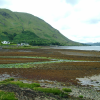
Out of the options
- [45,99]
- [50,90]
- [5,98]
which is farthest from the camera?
[50,90]

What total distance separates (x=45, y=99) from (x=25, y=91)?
3100 mm

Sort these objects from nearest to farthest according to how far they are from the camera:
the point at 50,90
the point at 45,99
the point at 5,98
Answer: the point at 5,98 → the point at 45,99 → the point at 50,90

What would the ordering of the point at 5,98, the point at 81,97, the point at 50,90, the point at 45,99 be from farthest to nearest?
the point at 50,90
the point at 81,97
the point at 45,99
the point at 5,98

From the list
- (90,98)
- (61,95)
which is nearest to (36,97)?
(61,95)

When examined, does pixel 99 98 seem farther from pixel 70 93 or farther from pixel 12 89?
pixel 12 89

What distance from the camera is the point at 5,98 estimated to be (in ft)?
38.7

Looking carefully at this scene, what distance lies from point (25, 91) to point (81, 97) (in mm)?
7242

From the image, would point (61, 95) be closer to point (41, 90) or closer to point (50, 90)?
point (50, 90)

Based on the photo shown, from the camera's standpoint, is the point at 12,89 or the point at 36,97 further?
the point at 12,89

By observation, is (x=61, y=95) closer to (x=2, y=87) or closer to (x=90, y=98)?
(x=90, y=98)

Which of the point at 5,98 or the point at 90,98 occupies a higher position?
the point at 5,98

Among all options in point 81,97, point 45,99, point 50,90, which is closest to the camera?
point 45,99

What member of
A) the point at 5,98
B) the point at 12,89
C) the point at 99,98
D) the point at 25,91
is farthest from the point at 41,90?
the point at 99,98

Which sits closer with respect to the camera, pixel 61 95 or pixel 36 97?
pixel 36 97
